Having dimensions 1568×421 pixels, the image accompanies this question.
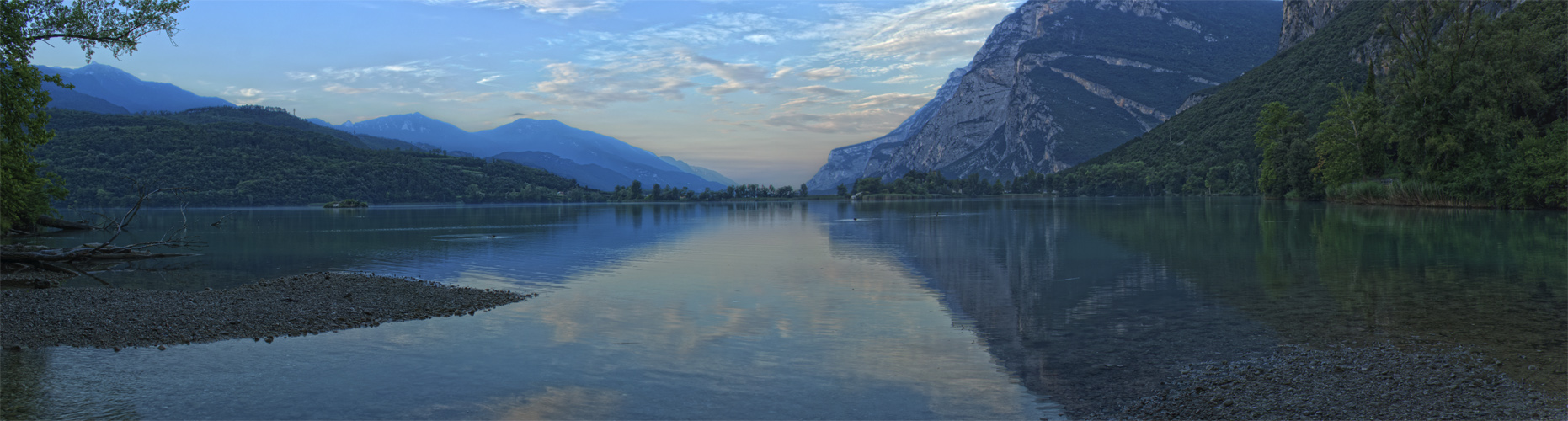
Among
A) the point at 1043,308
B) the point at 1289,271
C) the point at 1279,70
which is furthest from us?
the point at 1279,70

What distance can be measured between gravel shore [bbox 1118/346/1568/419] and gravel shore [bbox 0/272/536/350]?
16.5 m

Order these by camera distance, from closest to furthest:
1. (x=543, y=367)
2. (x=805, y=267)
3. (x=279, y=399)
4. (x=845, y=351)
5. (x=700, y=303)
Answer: (x=279, y=399) → (x=543, y=367) → (x=845, y=351) → (x=700, y=303) → (x=805, y=267)

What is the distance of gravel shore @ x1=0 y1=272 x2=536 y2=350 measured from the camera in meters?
16.1

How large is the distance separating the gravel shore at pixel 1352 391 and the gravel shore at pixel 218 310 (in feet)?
54.2

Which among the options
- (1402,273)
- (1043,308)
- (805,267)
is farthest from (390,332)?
(1402,273)

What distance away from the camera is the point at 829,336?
1641 cm

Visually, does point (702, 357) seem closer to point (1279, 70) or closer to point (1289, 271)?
point (1289, 271)

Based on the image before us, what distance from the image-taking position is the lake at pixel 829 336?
37.3 ft

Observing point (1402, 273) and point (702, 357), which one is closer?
point (702, 357)

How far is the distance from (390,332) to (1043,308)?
1538 centimetres

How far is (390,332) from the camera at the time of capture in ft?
55.8

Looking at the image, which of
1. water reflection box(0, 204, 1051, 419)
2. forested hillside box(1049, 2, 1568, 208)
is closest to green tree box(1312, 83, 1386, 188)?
forested hillside box(1049, 2, 1568, 208)

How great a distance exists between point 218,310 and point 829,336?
48.1 ft

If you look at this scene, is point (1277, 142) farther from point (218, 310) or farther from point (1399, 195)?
point (218, 310)
